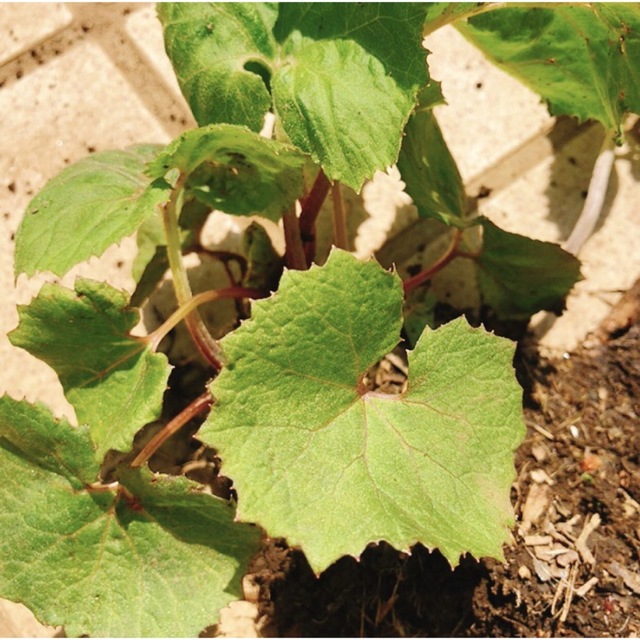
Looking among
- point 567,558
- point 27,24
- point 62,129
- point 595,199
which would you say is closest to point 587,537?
point 567,558

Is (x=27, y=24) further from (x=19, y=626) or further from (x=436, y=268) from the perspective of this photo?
(x=19, y=626)

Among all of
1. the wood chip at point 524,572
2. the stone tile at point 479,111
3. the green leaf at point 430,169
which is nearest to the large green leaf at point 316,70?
the green leaf at point 430,169

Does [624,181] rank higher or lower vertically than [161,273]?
lower

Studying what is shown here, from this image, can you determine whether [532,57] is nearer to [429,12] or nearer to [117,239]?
[429,12]

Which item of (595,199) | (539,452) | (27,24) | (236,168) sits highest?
(27,24)

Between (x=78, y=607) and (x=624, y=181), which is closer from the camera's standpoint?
(x=78, y=607)

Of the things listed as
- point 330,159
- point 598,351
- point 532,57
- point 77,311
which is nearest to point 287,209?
point 330,159
